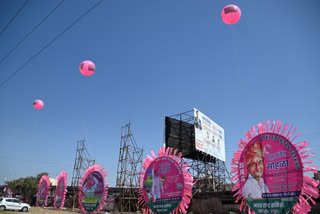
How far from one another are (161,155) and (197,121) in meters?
14.3

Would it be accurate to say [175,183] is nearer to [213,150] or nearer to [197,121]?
[197,121]

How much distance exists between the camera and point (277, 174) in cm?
656

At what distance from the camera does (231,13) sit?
8.41m

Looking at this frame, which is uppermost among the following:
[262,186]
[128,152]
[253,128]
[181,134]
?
[181,134]

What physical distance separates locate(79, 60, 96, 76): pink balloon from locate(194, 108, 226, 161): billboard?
14701mm

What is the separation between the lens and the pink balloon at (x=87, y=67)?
10.9 m

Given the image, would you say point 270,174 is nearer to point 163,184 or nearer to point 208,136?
point 163,184

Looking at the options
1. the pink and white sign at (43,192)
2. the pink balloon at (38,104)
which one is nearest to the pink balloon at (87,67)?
the pink balloon at (38,104)

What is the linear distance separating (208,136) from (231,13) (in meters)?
19.2

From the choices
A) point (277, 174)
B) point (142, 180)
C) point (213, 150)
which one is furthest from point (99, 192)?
point (213, 150)

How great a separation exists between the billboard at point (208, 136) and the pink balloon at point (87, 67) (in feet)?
48.2

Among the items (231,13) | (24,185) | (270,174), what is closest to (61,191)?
(270,174)

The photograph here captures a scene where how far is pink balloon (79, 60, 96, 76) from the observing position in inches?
429

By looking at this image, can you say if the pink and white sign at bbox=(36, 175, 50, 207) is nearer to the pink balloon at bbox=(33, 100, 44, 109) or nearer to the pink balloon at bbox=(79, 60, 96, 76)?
the pink balloon at bbox=(33, 100, 44, 109)
